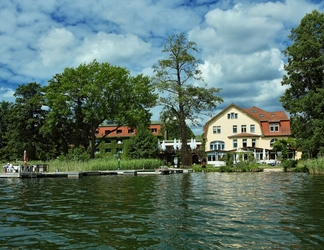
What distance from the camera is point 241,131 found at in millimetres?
62938

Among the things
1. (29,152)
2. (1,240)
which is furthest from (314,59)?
(29,152)

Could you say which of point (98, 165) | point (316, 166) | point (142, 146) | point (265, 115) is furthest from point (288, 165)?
point (265, 115)

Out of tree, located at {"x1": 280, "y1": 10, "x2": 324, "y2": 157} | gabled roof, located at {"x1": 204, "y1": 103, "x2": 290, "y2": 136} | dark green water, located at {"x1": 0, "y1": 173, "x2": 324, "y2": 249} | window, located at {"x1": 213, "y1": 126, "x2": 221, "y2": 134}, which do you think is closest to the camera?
dark green water, located at {"x1": 0, "y1": 173, "x2": 324, "y2": 249}

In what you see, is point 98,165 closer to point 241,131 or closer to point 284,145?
point 284,145

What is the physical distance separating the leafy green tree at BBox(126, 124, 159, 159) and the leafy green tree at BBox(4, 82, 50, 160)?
15.3 metres

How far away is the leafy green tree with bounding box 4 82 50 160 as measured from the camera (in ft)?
178

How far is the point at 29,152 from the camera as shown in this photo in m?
54.5

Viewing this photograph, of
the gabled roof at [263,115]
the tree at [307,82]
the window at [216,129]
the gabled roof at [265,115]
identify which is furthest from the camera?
the window at [216,129]

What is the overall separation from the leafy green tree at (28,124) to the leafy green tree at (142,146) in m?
15.3

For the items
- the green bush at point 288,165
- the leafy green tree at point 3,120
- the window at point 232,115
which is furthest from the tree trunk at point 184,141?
the leafy green tree at point 3,120

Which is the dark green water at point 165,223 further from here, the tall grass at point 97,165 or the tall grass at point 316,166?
the tall grass at point 97,165

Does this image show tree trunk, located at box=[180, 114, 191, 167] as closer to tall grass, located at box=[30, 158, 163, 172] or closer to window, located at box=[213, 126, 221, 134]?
tall grass, located at box=[30, 158, 163, 172]

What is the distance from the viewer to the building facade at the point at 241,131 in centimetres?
6150

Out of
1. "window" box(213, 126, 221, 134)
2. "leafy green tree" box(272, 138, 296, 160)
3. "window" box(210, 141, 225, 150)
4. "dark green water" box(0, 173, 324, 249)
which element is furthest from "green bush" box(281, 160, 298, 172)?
"window" box(213, 126, 221, 134)
